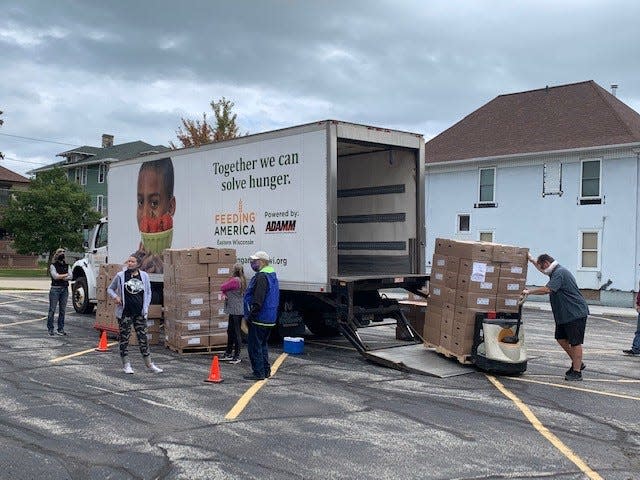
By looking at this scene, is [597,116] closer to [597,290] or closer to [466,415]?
[597,290]

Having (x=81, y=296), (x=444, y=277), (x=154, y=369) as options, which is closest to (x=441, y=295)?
(x=444, y=277)

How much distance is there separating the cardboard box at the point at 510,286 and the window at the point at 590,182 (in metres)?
17.2

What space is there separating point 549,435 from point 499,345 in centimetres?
302

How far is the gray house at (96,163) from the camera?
56194 millimetres

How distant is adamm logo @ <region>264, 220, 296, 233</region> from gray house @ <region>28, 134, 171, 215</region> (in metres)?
44.9

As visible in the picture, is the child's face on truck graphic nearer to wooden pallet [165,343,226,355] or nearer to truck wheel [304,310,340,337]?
wooden pallet [165,343,226,355]

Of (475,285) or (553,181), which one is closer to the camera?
(475,285)

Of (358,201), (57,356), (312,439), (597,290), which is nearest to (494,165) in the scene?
(597,290)

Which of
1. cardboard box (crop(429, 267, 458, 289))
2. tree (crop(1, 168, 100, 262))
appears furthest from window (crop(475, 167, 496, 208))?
tree (crop(1, 168, 100, 262))

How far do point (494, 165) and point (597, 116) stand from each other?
4348 millimetres

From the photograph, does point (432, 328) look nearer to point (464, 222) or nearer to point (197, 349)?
point (197, 349)

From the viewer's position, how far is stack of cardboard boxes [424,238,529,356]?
9.81 m

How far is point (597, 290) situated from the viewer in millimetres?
25062

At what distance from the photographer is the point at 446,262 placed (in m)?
10.4
